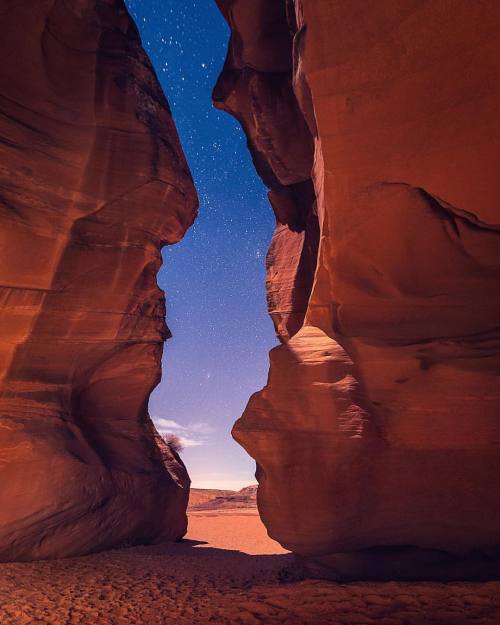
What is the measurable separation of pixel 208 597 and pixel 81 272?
284 inches

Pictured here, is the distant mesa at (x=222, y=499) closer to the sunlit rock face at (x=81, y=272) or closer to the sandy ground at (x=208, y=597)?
the sunlit rock face at (x=81, y=272)

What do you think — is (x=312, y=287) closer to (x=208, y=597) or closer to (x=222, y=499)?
(x=208, y=597)

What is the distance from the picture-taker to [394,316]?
22.5 feet

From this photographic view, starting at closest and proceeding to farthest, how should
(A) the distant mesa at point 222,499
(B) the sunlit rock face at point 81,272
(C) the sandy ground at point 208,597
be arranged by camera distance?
(C) the sandy ground at point 208,597 → (B) the sunlit rock face at point 81,272 → (A) the distant mesa at point 222,499

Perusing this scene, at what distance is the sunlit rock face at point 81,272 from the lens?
366 inches

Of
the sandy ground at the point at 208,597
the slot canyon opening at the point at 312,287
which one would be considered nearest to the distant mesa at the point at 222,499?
the slot canyon opening at the point at 312,287

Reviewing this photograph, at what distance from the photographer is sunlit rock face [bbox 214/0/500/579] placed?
5.07 metres

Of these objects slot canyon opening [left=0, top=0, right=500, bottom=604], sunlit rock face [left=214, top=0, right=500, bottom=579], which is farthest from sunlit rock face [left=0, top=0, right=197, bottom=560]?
Result: sunlit rock face [left=214, top=0, right=500, bottom=579]

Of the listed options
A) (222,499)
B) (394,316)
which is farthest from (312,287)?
(222,499)

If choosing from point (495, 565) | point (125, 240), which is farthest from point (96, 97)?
point (495, 565)

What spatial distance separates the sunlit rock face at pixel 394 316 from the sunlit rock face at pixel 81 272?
4.22 metres

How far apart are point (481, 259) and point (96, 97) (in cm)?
890

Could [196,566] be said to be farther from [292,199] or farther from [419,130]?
[292,199]

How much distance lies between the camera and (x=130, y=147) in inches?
429
